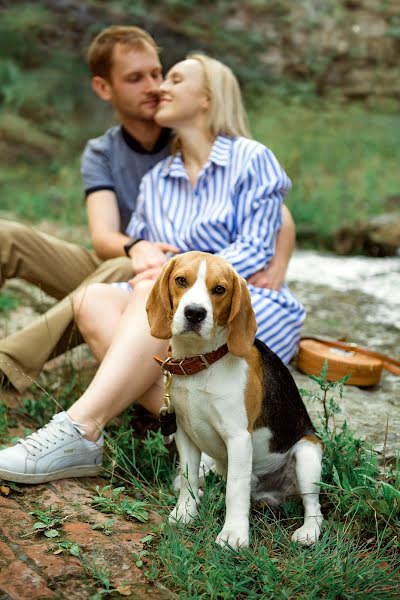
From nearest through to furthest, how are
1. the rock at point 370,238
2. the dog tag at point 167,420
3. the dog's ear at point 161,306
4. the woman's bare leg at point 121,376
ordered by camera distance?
the dog's ear at point 161,306
the dog tag at point 167,420
the woman's bare leg at point 121,376
the rock at point 370,238

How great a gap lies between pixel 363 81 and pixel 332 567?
12.2 meters

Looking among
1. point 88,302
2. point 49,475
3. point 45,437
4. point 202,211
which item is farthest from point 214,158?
point 49,475

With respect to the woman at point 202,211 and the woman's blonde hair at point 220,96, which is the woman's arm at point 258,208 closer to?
the woman at point 202,211

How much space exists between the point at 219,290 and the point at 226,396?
0.33 m

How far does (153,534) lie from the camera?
2.14m

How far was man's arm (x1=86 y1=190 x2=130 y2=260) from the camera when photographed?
334 cm

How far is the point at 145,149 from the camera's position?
362 cm

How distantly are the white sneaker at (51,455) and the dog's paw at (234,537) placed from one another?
66cm

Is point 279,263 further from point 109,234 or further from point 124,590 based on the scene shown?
point 124,590

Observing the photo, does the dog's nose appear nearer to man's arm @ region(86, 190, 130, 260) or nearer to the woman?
the woman

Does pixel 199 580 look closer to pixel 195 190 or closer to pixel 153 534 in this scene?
pixel 153 534

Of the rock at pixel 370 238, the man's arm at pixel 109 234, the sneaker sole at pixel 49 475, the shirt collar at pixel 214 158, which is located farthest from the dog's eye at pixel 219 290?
the rock at pixel 370 238

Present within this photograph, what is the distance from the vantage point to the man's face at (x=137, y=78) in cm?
347

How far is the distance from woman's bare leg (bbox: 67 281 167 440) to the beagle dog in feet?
1.15
